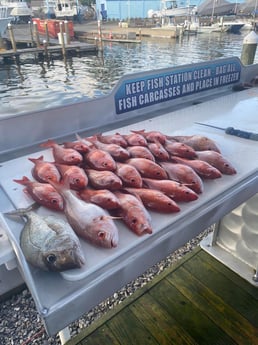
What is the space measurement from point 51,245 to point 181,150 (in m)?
1.19

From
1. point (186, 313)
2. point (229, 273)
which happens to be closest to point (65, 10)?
point (229, 273)

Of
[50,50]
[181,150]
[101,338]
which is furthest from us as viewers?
[50,50]

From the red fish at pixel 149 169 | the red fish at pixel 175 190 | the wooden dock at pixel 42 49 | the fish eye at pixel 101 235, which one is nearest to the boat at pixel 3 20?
the wooden dock at pixel 42 49

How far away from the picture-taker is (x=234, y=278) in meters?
3.04

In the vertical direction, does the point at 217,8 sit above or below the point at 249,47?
below

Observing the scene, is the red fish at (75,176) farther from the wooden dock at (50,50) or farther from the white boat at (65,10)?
the white boat at (65,10)

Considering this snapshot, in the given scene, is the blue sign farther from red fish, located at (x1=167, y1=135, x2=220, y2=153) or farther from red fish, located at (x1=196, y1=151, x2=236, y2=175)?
red fish, located at (x1=196, y1=151, x2=236, y2=175)

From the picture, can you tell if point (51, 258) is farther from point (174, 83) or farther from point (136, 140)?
point (174, 83)

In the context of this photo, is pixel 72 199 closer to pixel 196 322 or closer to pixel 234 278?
pixel 196 322

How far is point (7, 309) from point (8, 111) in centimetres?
1084

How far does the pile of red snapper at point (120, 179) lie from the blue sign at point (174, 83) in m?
1.03

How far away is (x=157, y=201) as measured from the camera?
1.51 meters

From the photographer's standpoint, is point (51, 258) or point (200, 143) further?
point (200, 143)

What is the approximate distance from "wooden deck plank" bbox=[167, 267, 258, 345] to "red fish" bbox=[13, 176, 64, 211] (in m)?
2.00
